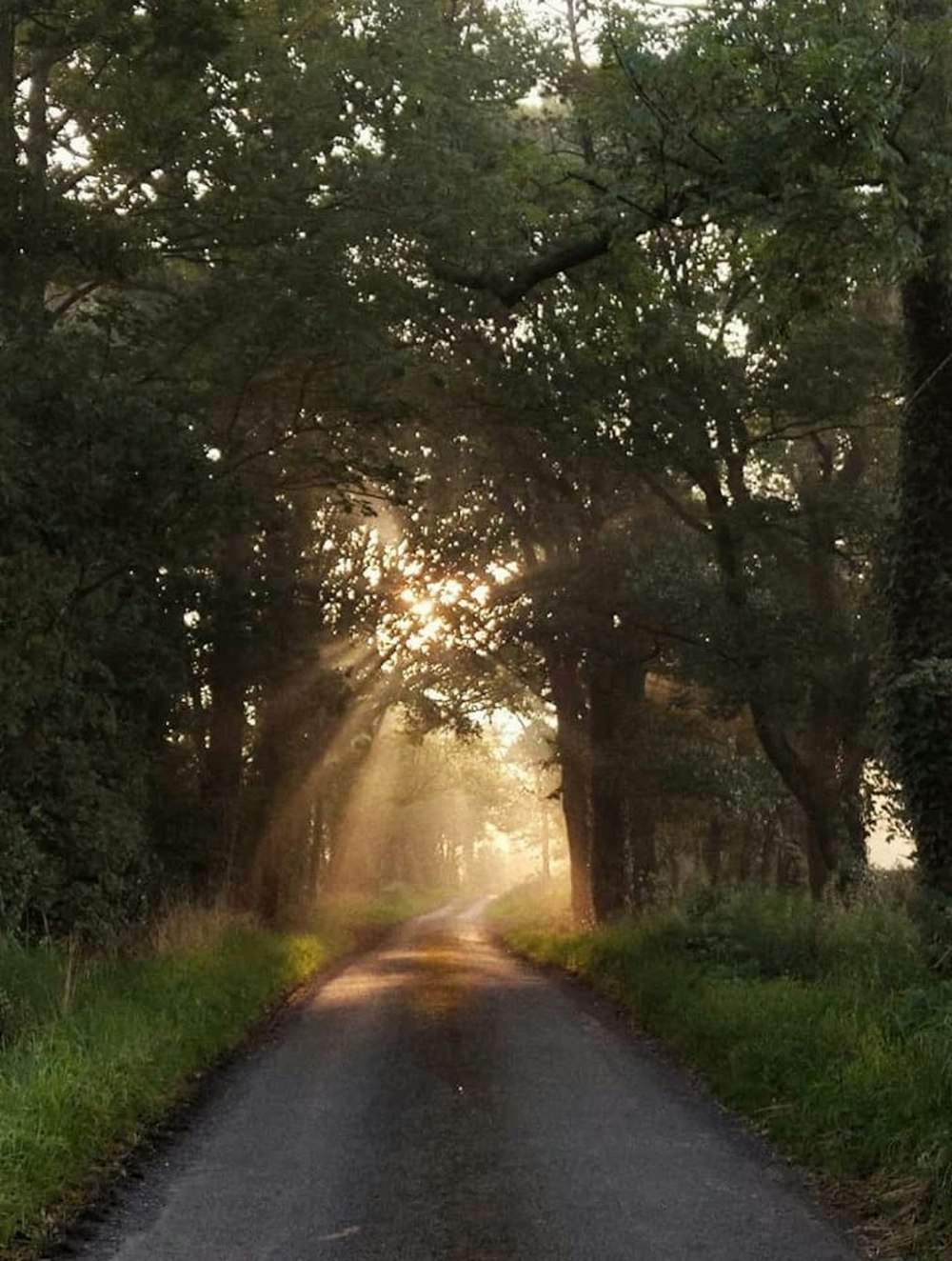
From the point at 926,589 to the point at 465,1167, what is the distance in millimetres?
7640

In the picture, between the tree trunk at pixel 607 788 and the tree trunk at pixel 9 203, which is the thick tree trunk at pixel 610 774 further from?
the tree trunk at pixel 9 203

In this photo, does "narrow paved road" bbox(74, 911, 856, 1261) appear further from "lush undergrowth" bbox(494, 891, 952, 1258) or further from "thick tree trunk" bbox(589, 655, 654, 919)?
"thick tree trunk" bbox(589, 655, 654, 919)

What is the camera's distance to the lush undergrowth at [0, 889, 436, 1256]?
687 centimetres

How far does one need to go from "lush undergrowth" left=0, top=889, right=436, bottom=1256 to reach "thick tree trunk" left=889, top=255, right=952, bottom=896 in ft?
22.8

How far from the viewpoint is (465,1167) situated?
25.4 ft

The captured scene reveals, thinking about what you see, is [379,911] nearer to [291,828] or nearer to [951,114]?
[291,828]

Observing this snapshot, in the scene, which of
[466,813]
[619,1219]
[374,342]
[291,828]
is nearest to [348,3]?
[374,342]

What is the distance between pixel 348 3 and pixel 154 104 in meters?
2.72

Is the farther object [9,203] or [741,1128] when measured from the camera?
[9,203]

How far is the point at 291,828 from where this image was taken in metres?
32.6

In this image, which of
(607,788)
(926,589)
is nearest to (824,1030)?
(926,589)

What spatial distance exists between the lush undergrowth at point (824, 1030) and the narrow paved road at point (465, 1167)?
1.12ft

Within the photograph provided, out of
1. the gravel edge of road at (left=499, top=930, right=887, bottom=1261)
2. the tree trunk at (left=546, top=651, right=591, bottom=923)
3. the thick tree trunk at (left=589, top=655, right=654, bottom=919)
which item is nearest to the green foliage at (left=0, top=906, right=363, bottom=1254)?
the gravel edge of road at (left=499, top=930, right=887, bottom=1261)

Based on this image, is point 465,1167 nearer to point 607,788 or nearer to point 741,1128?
point 741,1128
